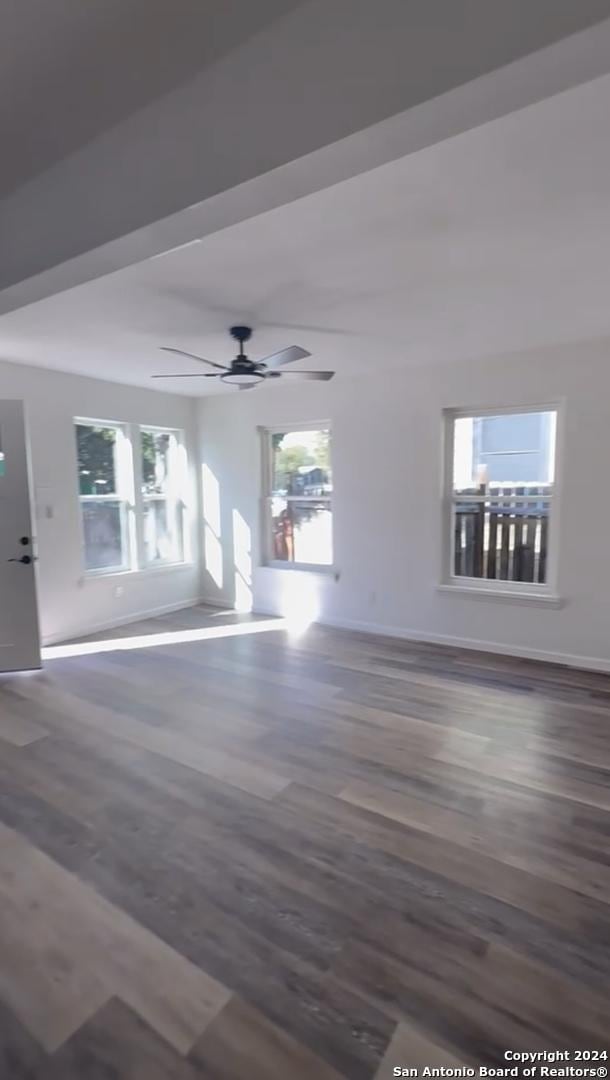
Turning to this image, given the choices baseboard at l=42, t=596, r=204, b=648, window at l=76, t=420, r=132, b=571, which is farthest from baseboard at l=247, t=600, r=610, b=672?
window at l=76, t=420, r=132, b=571

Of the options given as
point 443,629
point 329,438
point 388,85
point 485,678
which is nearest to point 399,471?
point 329,438

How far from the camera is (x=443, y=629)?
4699mm

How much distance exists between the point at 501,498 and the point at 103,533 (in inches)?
152

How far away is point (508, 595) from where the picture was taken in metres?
4.34

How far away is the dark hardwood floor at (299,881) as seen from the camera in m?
1.40

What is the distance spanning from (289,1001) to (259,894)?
396mm

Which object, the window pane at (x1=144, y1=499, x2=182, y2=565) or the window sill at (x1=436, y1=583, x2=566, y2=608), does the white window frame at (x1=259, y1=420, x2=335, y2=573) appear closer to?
the window pane at (x1=144, y1=499, x2=182, y2=565)

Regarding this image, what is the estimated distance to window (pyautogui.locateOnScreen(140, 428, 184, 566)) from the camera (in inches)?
222

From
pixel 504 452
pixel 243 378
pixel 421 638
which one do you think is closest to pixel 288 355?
pixel 243 378

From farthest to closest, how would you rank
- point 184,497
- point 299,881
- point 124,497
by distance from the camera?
point 184,497 < point 124,497 < point 299,881

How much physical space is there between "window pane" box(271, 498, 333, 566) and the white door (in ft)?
8.29

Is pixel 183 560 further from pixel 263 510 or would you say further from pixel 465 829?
pixel 465 829

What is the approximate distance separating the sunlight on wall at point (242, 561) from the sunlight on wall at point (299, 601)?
0.48 meters

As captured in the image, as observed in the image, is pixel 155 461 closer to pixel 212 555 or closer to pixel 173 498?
pixel 173 498
